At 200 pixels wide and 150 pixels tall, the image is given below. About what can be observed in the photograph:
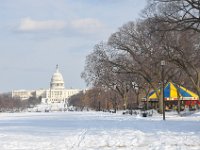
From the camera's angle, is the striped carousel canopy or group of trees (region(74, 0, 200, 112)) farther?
the striped carousel canopy

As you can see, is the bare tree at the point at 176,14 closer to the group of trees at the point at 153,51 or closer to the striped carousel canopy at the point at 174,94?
the group of trees at the point at 153,51

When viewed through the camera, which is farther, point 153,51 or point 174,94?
point 174,94

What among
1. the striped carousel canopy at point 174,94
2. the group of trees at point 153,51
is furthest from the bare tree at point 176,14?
the striped carousel canopy at point 174,94

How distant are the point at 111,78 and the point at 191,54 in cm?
2607

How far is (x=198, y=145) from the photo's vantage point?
1394 cm

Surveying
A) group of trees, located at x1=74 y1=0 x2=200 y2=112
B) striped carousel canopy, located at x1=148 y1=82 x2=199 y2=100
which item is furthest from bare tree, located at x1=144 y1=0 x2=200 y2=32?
striped carousel canopy, located at x1=148 y1=82 x2=199 y2=100

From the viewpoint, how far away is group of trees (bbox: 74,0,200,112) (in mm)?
31172

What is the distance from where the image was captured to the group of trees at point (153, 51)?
31172mm

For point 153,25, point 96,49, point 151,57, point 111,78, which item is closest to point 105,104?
point 111,78

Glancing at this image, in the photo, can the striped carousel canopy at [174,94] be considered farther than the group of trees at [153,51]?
Yes

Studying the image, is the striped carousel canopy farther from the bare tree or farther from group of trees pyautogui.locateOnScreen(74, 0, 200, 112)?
the bare tree

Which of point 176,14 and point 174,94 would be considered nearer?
point 176,14

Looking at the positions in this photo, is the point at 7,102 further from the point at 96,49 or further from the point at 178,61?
the point at 178,61

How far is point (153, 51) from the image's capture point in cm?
4538
